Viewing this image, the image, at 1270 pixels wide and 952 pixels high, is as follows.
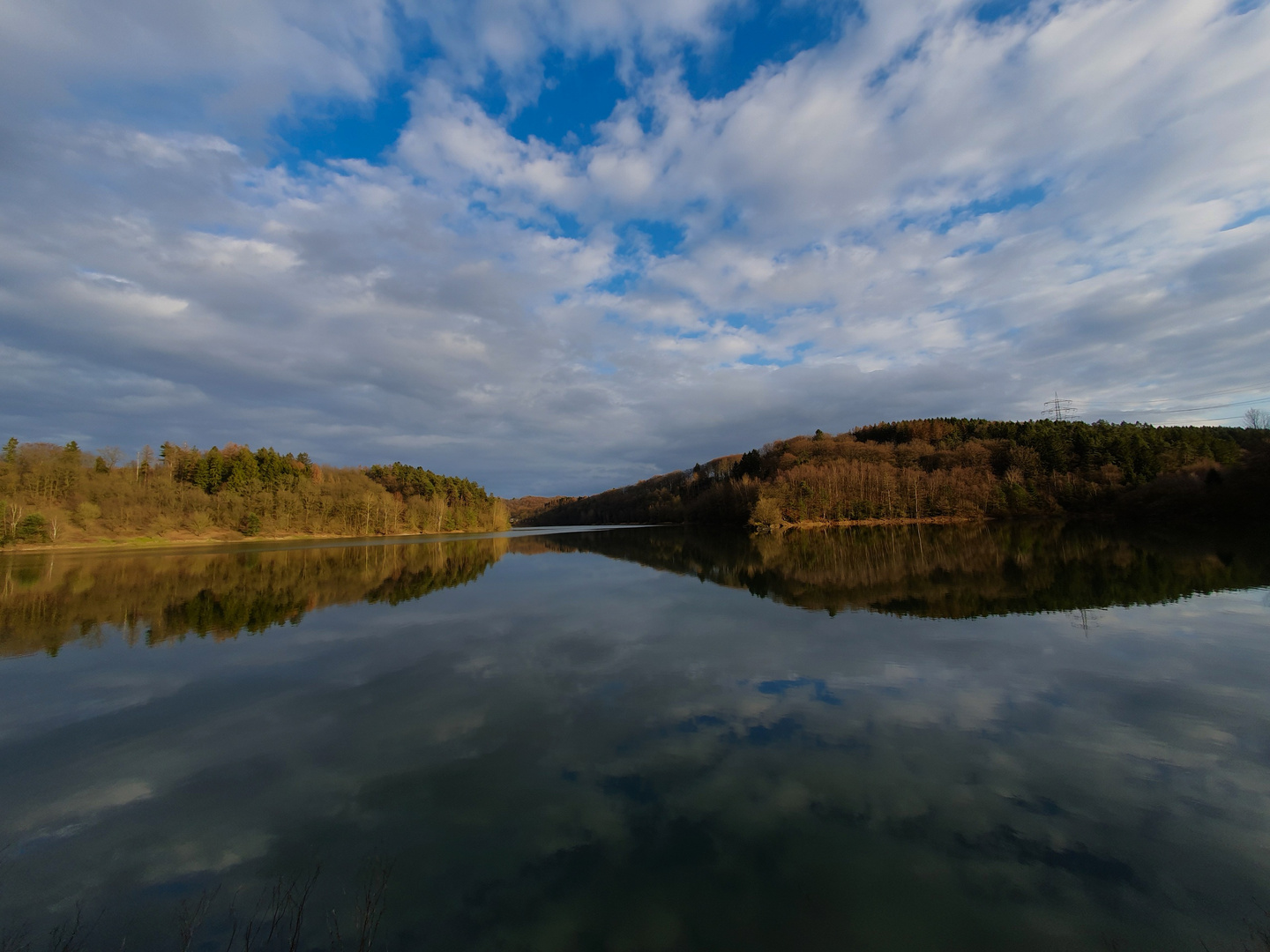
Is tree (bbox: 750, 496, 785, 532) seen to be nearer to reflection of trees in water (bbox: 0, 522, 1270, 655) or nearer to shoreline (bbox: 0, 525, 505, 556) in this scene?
reflection of trees in water (bbox: 0, 522, 1270, 655)

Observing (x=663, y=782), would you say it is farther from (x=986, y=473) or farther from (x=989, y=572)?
(x=986, y=473)

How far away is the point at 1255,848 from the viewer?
14.1ft

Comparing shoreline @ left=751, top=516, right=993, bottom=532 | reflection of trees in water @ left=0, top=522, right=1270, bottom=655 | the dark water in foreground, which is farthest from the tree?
the dark water in foreground

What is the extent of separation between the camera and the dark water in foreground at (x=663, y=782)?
12.5 ft

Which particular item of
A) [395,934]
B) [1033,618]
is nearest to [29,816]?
[395,934]

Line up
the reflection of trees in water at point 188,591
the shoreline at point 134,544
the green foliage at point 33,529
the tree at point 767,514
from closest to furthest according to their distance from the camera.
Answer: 1. the reflection of trees in water at point 188,591
2. the green foliage at point 33,529
3. the shoreline at point 134,544
4. the tree at point 767,514

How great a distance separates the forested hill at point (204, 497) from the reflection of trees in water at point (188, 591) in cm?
2057

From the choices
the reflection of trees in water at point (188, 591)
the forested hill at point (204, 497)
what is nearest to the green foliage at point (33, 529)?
the forested hill at point (204, 497)

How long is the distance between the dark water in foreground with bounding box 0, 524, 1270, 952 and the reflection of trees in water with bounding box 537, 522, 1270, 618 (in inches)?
64.8

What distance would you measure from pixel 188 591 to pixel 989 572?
1347 inches

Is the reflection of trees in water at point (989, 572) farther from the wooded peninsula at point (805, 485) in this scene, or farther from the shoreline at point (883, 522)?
the shoreline at point (883, 522)

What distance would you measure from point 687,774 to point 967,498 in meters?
78.6

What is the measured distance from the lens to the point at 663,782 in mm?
5680

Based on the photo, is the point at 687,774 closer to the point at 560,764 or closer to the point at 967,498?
the point at 560,764
